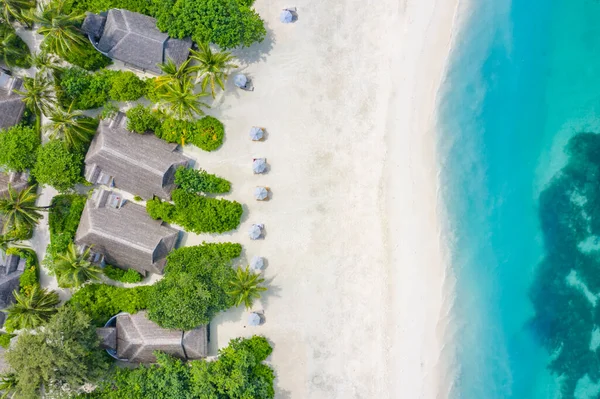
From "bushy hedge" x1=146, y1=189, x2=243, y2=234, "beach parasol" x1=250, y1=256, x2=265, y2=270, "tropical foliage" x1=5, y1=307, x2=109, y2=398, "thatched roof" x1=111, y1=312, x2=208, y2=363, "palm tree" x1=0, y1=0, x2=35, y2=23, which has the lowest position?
"tropical foliage" x1=5, y1=307, x2=109, y2=398

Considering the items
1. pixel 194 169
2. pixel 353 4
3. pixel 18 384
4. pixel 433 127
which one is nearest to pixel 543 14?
pixel 433 127

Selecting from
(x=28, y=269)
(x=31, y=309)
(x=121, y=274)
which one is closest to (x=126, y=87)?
(x=121, y=274)

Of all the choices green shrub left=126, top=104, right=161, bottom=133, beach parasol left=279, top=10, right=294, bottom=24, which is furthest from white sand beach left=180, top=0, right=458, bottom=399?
green shrub left=126, top=104, right=161, bottom=133

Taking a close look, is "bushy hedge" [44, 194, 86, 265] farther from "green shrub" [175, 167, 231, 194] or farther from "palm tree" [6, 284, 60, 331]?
"green shrub" [175, 167, 231, 194]

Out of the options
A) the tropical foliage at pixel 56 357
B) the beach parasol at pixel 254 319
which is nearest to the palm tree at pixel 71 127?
the tropical foliage at pixel 56 357

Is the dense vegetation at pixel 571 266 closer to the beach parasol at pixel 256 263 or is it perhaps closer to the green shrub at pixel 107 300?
the beach parasol at pixel 256 263
